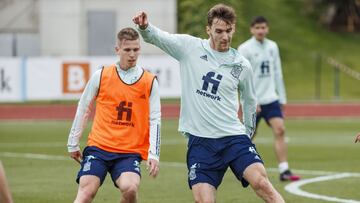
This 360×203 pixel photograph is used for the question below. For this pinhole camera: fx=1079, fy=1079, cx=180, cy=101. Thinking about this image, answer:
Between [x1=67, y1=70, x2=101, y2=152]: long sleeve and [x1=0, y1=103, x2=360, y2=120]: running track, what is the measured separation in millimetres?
19760

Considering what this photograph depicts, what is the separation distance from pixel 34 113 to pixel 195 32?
22.0 feet

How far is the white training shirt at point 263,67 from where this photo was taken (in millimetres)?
15836

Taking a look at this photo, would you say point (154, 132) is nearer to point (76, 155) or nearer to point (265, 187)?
point (76, 155)

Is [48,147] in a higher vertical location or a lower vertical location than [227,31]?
lower

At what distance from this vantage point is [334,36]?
4675 cm

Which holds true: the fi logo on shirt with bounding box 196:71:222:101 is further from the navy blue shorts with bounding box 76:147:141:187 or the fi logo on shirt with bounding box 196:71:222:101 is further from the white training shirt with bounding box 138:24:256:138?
the navy blue shorts with bounding box 76:147:141:187

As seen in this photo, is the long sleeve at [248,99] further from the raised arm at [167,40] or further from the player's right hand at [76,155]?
the player's right hand at [76,155]

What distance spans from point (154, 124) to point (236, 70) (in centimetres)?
100

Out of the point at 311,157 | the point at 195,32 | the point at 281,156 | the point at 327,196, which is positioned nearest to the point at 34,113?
the point at 195,32

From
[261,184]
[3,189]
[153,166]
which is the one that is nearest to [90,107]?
[153,166]

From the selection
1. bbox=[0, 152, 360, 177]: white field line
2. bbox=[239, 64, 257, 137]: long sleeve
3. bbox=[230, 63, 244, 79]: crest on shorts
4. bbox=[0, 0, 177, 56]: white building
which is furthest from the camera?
bbox=[0, 0, 177, 56]: white building

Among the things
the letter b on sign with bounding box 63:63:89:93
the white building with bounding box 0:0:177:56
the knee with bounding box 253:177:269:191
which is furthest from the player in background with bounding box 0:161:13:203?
the white building with bounding box 0:0:177:56

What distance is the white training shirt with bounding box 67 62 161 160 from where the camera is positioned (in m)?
10.3

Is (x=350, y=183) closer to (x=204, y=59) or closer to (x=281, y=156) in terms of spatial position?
(x=281, y=156)
